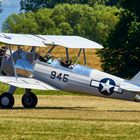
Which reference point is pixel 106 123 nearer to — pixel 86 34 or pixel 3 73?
pixel 3 73

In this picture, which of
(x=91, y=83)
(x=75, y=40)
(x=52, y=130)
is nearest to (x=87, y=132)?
(x=52, y=130)

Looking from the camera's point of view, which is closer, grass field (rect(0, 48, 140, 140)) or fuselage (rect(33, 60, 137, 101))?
grass field (rect(0, 48, 140, 140))

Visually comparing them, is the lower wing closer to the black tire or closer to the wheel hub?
the black tire

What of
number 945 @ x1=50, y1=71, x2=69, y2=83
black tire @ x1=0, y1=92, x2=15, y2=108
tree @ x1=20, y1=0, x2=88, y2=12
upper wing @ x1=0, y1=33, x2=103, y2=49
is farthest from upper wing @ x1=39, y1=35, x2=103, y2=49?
tree @ x1=20, y1=0, x2=88, y2=12

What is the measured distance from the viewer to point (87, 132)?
20.6 m

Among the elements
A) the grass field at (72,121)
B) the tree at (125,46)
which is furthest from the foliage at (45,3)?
the grass field at (72,121)

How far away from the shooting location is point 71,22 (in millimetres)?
122125

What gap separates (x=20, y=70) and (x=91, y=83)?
2.34 meters

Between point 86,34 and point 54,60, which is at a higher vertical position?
point 54,60

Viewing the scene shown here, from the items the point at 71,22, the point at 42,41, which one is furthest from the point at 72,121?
the point at 71,22

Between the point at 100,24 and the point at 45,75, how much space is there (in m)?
86.4

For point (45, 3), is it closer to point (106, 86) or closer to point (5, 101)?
point (5, 101)

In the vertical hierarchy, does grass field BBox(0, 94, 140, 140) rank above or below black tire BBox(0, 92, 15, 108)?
above

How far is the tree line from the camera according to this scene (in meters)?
51.6
